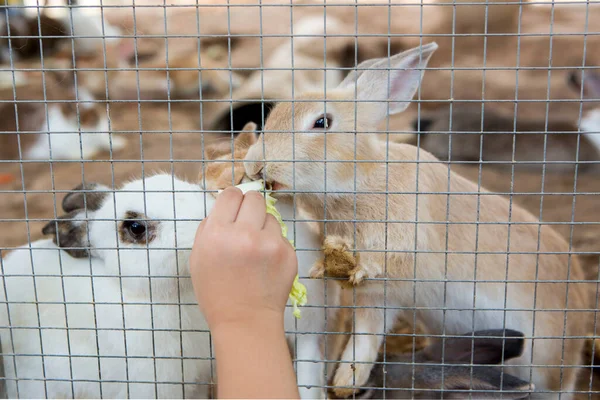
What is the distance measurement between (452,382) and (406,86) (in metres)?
1.05

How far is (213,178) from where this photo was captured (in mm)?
2293

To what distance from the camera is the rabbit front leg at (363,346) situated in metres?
2.40

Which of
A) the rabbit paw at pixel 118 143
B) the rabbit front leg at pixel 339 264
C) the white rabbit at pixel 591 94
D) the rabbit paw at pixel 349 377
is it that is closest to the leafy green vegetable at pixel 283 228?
the rabbit front leg at pixel 339 264

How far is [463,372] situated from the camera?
229 cm

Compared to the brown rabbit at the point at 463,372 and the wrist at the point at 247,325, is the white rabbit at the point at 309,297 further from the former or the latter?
the wrist at the point at 247,325

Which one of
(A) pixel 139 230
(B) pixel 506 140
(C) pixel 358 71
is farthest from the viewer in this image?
(B) pixel 506 140

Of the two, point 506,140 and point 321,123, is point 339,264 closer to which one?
point 321,123

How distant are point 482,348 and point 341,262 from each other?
686 mm

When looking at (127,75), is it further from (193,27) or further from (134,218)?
(134,218)

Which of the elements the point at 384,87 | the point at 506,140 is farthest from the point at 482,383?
the point at 506,140

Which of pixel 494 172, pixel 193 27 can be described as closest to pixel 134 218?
pixel 494 172

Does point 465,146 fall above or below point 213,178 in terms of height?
above

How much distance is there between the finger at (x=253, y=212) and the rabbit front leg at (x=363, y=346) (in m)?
0.96

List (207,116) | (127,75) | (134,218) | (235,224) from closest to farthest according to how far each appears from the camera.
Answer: (235,224) → (134,218) → (207,116) → (127,75)
